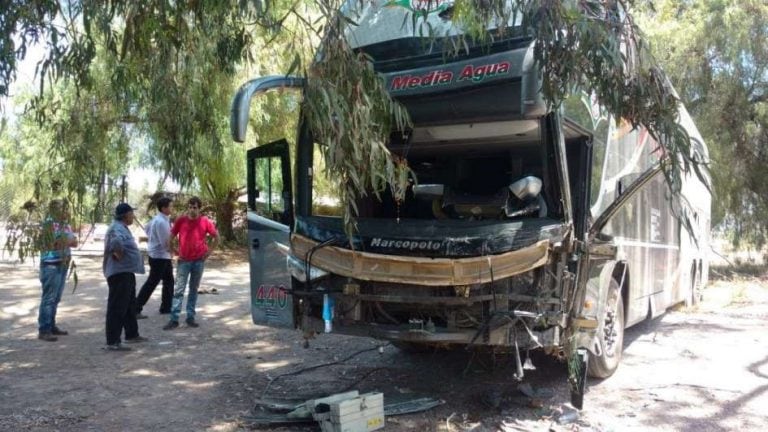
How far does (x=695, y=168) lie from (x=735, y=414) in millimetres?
2676

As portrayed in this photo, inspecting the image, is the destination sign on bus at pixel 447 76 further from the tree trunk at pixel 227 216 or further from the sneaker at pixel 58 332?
the tree trunk at pixel 227 216

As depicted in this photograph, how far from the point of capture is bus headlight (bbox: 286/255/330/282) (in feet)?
A: 18.6

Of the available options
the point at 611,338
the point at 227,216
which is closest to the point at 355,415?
the point at 611,338

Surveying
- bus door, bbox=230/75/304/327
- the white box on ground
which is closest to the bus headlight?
bus door, bbox=230/75/304/327

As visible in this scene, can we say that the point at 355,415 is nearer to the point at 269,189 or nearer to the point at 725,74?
the point at 269,189

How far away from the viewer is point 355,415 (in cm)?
480

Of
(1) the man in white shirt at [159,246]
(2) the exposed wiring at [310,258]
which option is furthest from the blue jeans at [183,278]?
(2) the exposed wiring at [310,258]

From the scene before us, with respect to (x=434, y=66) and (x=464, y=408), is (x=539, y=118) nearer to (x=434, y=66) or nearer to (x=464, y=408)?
(x=434, y=66)

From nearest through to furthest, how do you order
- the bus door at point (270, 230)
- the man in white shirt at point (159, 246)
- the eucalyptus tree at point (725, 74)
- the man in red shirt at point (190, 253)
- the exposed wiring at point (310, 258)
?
the exposed wiring at point (310, 258), the bus door at point (270, 230), the man in red shirt at point (190, 253), the man in white shirt at point (159, 246), the eucalyptus tree at point (725, 74)

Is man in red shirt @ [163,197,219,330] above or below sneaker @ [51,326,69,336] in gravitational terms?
above

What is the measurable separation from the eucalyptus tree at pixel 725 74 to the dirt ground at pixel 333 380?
10.1 metres

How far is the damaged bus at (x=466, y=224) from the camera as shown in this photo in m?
5.07

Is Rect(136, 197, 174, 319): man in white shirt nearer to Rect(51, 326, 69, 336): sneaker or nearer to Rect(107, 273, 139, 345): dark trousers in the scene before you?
Rect(51, 326, 69, 336): sneaker

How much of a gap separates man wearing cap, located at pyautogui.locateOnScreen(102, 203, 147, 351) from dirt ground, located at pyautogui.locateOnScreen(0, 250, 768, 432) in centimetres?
32
